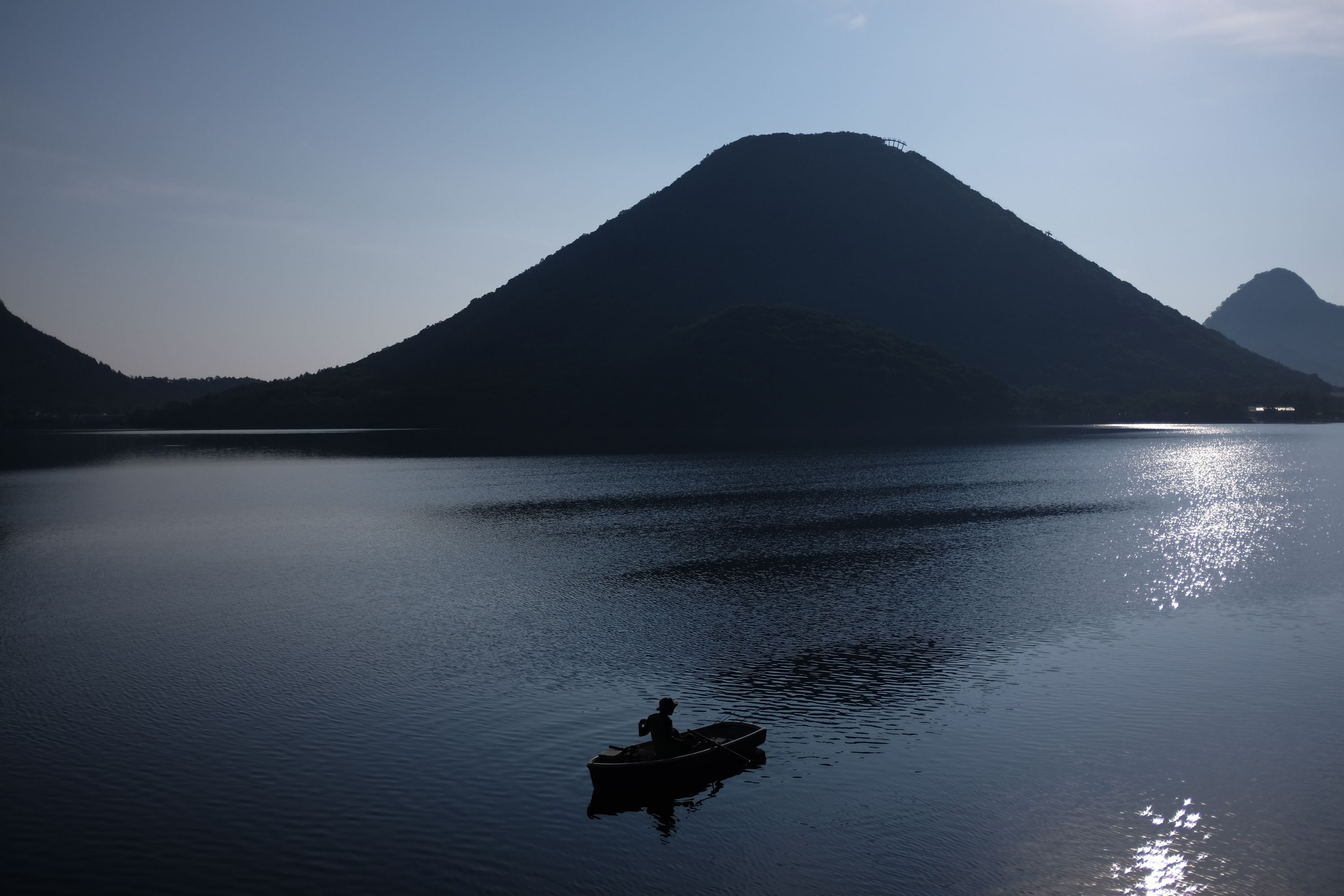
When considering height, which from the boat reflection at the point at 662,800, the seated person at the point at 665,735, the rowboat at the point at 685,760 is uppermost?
the seated person at the point at 665,735

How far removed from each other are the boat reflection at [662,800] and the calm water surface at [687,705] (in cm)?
16

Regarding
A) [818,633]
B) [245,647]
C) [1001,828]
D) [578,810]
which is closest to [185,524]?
[245,647]

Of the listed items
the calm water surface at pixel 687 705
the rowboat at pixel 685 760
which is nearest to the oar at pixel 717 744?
the rowboat at pixel 685 760

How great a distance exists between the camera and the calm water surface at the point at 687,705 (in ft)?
69.2

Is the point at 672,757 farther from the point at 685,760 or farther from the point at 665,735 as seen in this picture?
the point at 665,735

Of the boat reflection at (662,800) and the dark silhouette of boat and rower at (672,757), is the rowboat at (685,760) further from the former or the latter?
the boat reflection at (662,800)

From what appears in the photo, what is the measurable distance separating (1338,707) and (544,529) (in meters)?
55.0

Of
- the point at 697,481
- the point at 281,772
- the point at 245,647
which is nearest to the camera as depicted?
the point at 281,772

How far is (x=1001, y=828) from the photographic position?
22.1 metres

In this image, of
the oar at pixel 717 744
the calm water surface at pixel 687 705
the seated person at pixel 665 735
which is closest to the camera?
the calm water surface at pixel 687 705

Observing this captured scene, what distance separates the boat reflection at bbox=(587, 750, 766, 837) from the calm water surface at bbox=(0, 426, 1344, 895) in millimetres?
165

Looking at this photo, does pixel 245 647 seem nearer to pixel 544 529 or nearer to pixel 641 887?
pixel 641 887

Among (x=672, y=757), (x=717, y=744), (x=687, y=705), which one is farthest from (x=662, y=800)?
(x=687, y=705)

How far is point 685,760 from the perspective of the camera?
24641 millimetres
